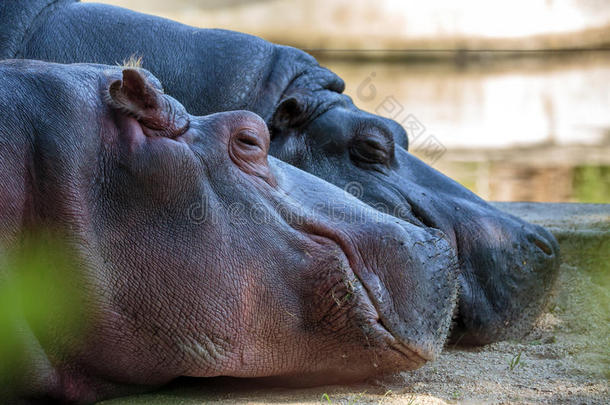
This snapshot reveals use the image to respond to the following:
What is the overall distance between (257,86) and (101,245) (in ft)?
5.31

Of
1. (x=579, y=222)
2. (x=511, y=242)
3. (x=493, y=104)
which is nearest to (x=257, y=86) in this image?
(x=511, y=242)

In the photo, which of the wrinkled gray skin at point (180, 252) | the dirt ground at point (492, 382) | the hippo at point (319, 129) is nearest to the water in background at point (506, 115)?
the hippo at point (319, 129)

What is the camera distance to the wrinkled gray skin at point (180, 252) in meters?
2.23

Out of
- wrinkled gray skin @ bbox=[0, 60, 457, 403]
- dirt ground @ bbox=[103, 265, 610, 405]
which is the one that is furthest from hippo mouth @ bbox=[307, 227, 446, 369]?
dirt ground @ bbox=[103, 265, 610, 405]

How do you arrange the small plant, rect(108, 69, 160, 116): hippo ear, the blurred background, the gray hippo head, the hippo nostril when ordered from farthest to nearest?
1. the blurred background
2. the hippo nostril
3. the gray hippo head
4. the small plant
5. rect(108, 69, 160, 116): hippo ear

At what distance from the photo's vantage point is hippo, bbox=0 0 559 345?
3377 millimetres

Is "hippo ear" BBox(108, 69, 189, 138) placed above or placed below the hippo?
above

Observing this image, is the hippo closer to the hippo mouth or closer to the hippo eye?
the hippo eye

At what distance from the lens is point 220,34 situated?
3.78 meters

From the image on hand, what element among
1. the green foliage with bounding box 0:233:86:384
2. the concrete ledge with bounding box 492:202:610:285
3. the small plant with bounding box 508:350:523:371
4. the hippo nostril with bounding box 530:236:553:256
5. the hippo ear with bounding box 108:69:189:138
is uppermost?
the hippo ear with bounding box 108:69:189:138

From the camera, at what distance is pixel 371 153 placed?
3582 millimetres

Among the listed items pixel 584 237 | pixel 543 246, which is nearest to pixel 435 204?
pixel 543 246

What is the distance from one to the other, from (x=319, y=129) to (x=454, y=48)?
8.56m

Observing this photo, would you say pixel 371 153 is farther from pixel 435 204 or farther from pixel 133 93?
pixel 133 93
